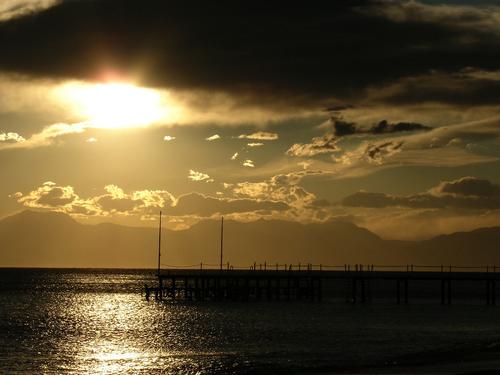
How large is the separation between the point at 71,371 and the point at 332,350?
52.8 ft

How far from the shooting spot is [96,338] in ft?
191

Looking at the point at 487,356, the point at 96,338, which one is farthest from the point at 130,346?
the point at 487,356

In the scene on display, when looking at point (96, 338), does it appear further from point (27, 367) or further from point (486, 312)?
point (486, 312)

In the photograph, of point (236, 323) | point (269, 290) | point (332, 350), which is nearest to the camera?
point (332, 350)

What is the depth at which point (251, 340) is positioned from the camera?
55.8 meters

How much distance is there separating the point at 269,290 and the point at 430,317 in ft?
92.5

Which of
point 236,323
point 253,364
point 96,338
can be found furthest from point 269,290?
point 253,364

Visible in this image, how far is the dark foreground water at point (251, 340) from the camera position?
1663 inches

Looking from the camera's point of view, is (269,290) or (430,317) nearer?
(430,317)

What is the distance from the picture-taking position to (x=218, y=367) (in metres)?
42.3

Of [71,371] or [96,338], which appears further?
[96,338]

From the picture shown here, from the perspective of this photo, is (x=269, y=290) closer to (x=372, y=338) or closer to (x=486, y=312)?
(x=486, y=312)

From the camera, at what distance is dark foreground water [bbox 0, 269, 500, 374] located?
42.2m

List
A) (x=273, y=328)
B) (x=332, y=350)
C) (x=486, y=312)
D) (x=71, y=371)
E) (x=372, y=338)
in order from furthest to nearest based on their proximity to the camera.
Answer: (x=486, y=312), (x=273, y=328), (x=372, y=338), (x=332, y=350), (x=71, y=371)
